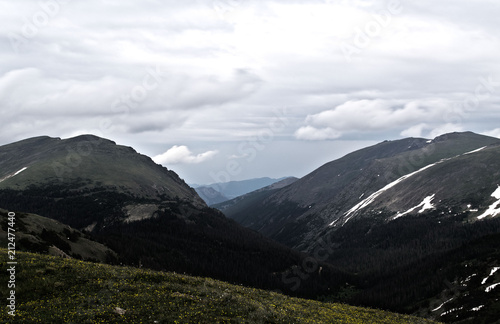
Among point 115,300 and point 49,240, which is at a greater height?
point 49,240

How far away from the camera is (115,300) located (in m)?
31.5

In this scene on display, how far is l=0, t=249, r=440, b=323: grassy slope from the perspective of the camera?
2808 centimetres

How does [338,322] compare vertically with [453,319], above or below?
above

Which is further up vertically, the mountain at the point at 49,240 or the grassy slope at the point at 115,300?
the mountain at the point at 49,240

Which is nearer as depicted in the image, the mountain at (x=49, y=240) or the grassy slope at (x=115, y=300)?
the grassy slope at (x=115, y=300)

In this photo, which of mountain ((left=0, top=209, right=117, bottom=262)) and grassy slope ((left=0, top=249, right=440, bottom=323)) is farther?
mountain ((left=0, top=209, right=117, bottom=262))

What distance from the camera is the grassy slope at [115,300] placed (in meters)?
28.1

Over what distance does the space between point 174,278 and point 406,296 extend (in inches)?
7447

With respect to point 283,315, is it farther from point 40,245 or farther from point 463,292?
point 463,292

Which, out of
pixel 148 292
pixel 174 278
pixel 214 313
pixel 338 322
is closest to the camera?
pixel 214 313

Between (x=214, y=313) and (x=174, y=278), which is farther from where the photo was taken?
(x=174, y=278)

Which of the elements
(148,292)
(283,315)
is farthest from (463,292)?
(148,292)

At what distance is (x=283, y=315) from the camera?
1373 inches

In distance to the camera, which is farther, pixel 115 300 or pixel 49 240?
pixel 49 240
